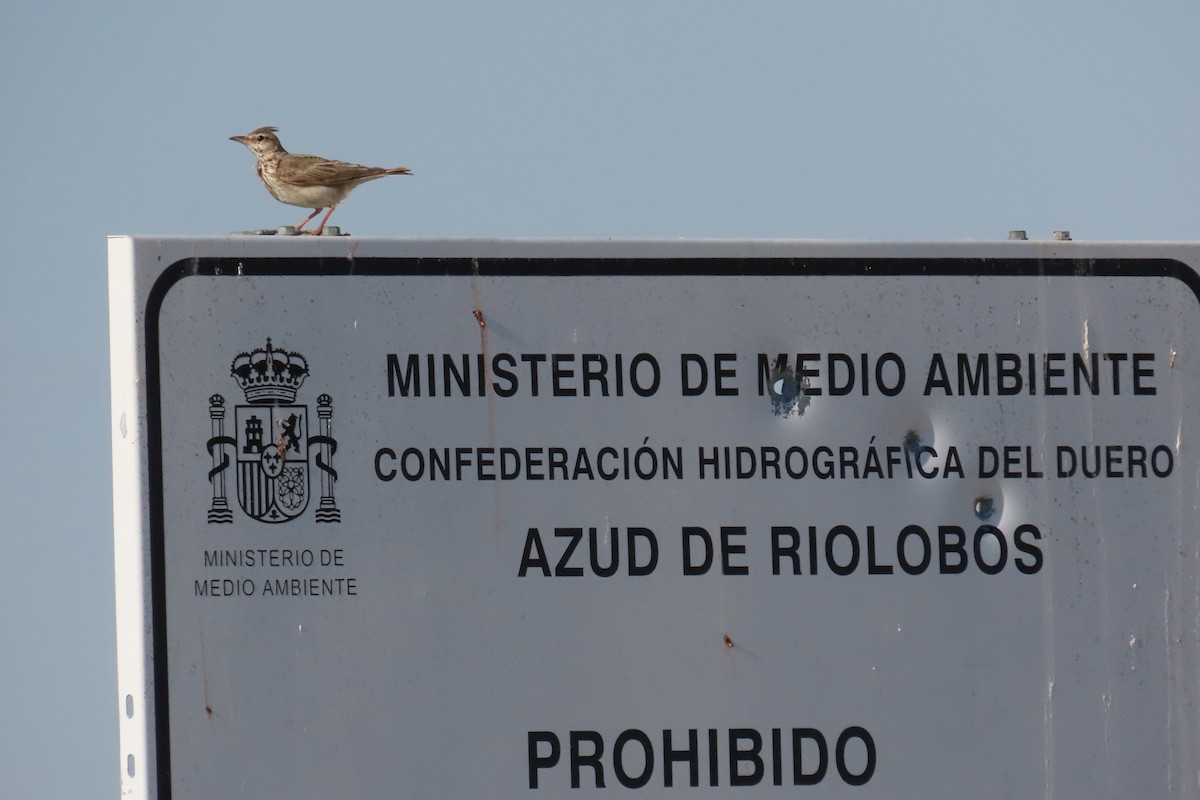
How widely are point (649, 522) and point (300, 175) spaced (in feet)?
4.52

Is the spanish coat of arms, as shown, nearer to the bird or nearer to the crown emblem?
the crown emblem

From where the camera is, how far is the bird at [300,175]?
3117mm

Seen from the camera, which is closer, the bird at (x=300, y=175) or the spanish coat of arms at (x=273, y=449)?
the spanish coat of arms at (x=273, y=449)

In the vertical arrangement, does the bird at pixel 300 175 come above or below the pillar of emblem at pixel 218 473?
above

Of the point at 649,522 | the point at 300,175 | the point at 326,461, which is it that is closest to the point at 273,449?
the point at 326,461

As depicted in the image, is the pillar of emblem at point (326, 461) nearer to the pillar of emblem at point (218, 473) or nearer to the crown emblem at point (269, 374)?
the crown emblem at point (269, 374)

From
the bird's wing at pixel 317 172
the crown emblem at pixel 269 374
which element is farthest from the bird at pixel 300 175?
the crown emblem at pixel 269 374

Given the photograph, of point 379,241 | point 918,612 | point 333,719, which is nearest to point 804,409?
point 918,612

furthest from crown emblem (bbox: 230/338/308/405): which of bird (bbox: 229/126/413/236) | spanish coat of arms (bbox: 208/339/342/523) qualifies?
bird (bbox: 229/126/413/236)

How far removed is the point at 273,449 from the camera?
2414mm

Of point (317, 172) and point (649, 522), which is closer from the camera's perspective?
point (649, 522)

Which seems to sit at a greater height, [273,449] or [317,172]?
[317,172]

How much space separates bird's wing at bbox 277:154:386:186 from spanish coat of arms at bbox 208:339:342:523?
857 millimetres

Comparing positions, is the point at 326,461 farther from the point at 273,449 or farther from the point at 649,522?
the point at 649,522
